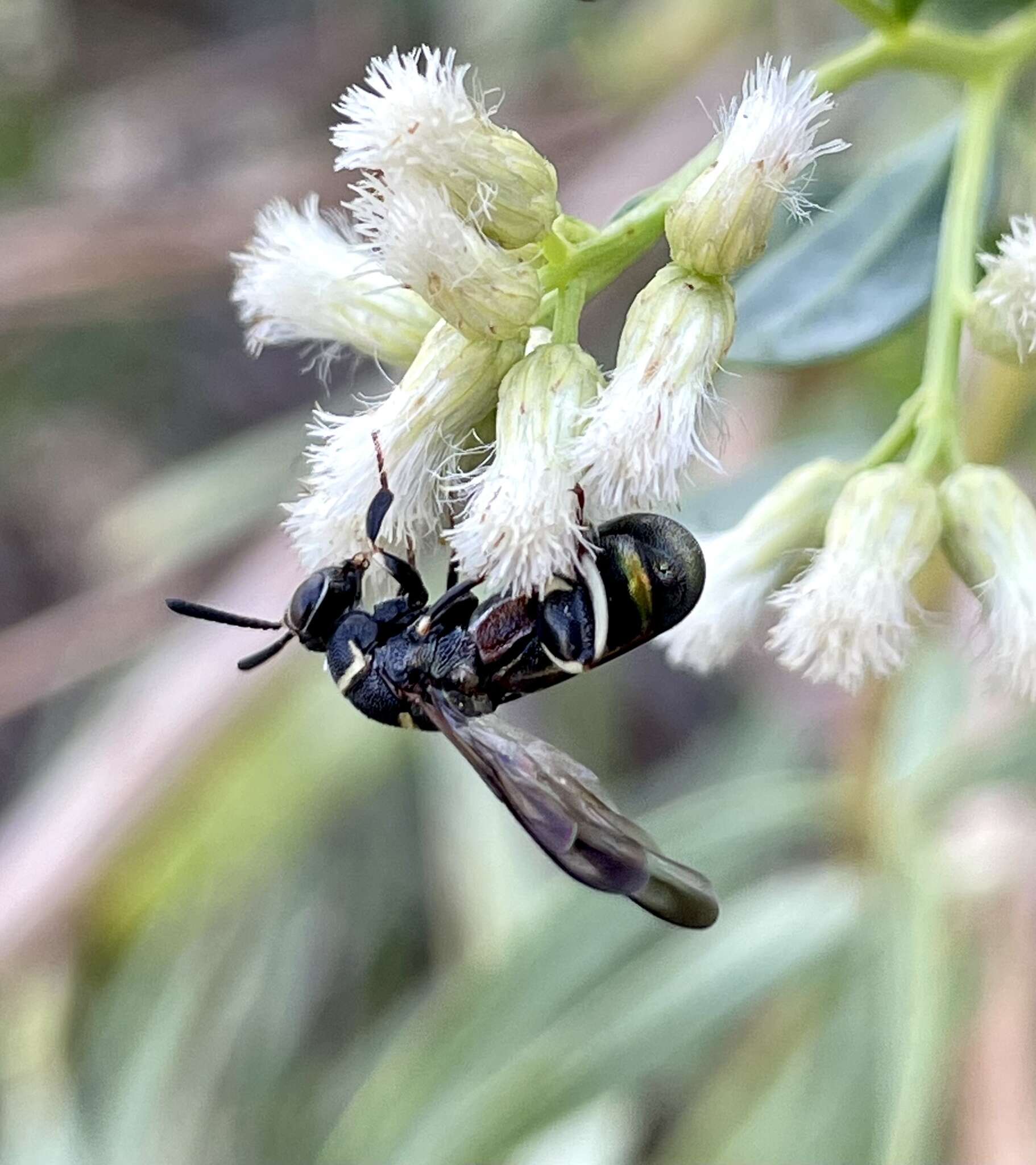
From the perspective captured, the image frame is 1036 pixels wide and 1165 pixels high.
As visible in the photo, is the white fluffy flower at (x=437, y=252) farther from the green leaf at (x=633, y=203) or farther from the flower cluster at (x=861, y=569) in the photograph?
the flower cluster at (x=861, y=569)

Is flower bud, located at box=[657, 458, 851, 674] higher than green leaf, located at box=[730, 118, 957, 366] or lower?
lower

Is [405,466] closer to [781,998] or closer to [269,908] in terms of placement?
[781,998]

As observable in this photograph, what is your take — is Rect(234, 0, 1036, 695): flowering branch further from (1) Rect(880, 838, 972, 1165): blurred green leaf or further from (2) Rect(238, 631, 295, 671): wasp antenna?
(1) Rect(880, 838, 972, 1165): blurred green leaf

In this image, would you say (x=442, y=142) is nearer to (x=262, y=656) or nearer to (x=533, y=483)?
(x=533, y=483)

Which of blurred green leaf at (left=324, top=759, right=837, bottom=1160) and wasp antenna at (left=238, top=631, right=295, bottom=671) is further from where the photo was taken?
blurred green leaf at (left=324, top=759, right=837, bottom=1160)

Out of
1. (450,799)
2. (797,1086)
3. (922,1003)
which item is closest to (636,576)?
(922,1003)

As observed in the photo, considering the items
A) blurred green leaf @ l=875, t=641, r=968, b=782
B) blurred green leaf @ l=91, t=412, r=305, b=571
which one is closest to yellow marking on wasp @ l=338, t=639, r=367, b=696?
blurred green leaf @ l=875, t=641, r=968, b=782

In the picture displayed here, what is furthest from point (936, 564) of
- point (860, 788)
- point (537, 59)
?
point (537, 59)
